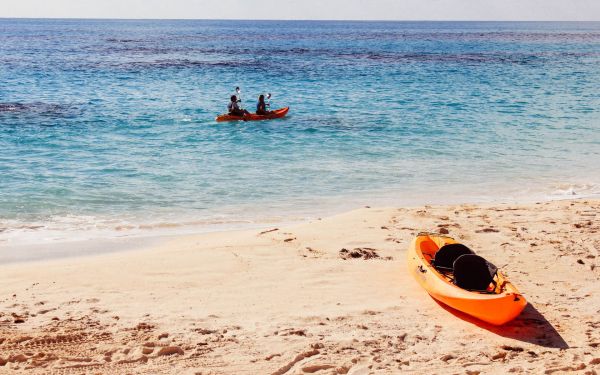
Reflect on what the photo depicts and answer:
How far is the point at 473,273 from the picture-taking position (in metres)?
7.82

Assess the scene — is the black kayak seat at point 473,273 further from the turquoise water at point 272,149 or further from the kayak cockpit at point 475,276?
the turquoise water at point 272,149

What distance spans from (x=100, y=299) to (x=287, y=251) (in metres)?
3.03

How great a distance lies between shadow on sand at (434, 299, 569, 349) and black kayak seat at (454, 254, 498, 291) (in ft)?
1.32

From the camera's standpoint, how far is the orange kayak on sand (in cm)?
716

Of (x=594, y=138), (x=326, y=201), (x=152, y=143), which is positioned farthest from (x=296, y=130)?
(x=594, y=138)

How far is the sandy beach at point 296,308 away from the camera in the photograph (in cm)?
631

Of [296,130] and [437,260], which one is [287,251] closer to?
[437,260]

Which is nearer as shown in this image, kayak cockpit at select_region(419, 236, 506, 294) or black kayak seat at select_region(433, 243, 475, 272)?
kayak cockpit at select_region(419, 236, 506, 294)

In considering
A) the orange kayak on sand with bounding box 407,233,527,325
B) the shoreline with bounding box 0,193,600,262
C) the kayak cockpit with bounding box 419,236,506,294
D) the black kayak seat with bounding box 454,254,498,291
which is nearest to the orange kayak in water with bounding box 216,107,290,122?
the shoreline with bounding box 0,193,600,262

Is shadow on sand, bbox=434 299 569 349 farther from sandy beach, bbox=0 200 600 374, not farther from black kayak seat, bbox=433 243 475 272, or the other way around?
black kayak seat, bbox=433 243 475 272

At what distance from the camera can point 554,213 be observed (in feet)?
38.2

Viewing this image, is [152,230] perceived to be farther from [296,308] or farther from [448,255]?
[448,255]

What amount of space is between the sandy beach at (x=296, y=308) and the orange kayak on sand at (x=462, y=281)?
184 mm

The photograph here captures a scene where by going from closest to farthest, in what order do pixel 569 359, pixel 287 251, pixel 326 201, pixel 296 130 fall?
pixel 569 359 → pixel 287 251 → pixel 326 201 → pixel 296 130
